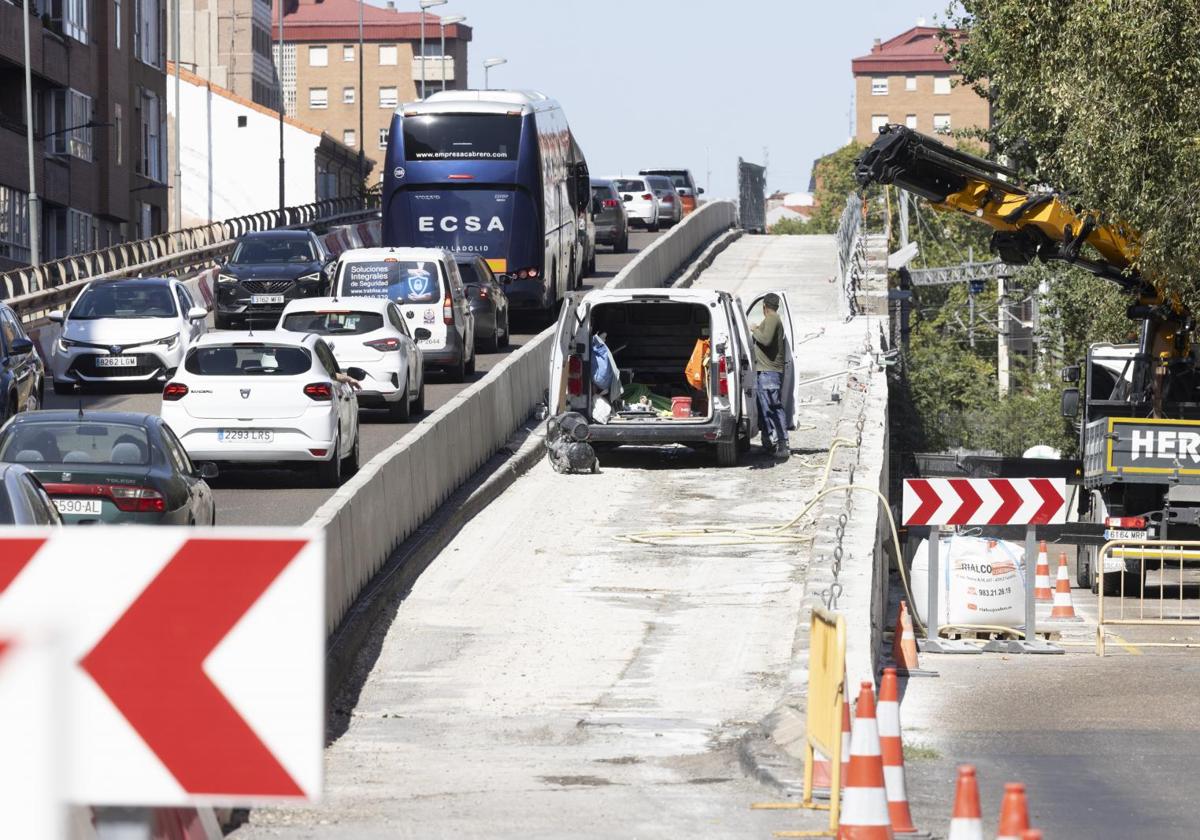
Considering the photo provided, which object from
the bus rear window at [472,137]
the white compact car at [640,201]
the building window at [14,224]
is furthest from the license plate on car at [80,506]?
the white compact car at [640,201]

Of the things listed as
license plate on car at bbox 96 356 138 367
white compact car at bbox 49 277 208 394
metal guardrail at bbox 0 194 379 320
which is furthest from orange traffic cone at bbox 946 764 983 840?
metal guardrail at bbox 0 194 379 320

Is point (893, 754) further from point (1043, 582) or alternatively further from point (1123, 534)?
point (1123, 534)

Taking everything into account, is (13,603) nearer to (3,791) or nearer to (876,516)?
(3,791)

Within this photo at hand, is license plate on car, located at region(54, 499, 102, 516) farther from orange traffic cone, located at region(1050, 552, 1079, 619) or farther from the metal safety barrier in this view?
orange traffic cone, located at region(1050, 552, 1079, 619)

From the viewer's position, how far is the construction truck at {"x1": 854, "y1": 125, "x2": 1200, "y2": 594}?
78.4 feet

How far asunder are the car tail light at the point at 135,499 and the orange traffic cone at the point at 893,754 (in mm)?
7576

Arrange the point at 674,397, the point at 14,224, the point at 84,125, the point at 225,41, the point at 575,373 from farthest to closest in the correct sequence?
the point at 225,41 < the point at 84,125 < the point at 14,224 < the point at 674,397 < the point at 575,373

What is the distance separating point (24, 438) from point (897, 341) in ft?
106

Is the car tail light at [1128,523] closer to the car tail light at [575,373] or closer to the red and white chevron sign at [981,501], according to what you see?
the red and white chevron sign at [981,501]

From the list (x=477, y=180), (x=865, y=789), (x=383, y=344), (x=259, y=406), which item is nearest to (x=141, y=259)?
(x=477, y=180)

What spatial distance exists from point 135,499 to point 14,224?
140ft

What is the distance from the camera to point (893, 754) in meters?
9.23

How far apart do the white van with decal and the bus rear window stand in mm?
5736

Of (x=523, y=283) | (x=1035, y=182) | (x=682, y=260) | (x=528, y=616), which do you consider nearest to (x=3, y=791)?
(x=528, y=616)
